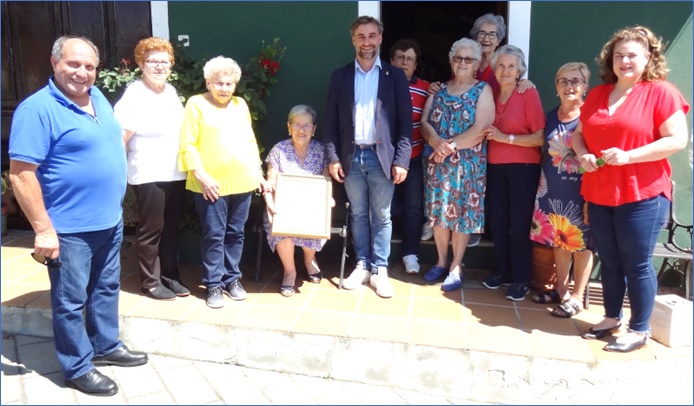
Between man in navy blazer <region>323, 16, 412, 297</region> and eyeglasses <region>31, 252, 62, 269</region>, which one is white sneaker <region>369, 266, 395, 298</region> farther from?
eyeglasses <region>31, 252, 62, 269</region>

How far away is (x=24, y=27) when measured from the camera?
4824mm

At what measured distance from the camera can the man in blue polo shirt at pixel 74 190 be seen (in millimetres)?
2580

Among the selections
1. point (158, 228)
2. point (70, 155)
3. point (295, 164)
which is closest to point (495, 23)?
point (295, 164)

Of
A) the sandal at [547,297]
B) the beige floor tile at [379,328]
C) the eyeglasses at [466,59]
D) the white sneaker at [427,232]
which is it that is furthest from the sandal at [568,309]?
the eyeglasses at [466,59]

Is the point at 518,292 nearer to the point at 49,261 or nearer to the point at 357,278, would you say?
the point at 357,278

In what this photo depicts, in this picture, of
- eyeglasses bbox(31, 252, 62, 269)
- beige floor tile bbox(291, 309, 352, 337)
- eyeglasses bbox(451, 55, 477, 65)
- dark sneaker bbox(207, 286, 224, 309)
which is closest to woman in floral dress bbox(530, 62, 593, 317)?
eyeglasses bbox(451, 55, 477, 65)

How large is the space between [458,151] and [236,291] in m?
1.68

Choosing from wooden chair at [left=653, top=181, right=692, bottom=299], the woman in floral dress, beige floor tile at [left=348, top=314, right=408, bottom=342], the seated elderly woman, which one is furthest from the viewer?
the seated elderly woman

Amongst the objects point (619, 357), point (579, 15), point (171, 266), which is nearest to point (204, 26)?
point (171, 266)

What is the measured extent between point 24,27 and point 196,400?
3.69 metres

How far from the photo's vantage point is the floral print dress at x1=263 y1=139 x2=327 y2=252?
149 inches

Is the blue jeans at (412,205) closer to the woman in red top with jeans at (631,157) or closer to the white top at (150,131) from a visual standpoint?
the woman in red top with jeans at (631,157)

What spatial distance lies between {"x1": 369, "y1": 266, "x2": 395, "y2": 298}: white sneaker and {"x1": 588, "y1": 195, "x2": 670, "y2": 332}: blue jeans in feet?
4.25

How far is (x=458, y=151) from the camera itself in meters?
3.67
